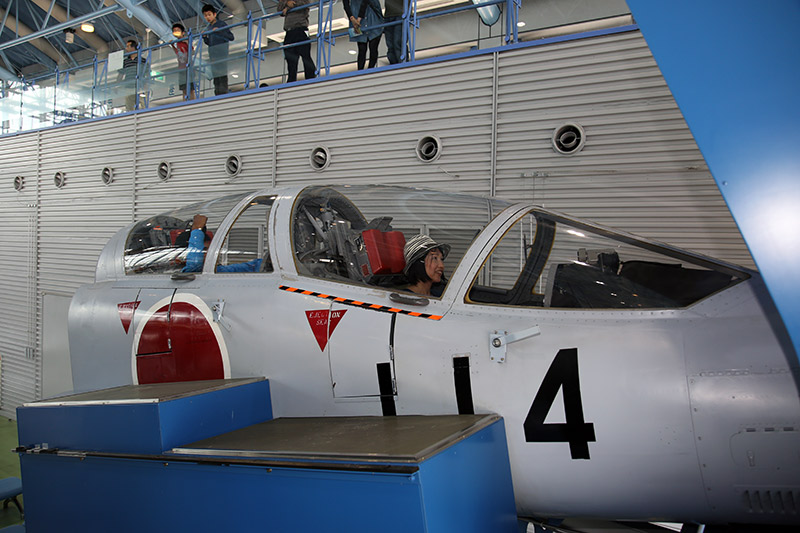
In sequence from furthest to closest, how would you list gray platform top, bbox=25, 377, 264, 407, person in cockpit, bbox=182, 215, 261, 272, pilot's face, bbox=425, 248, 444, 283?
person in cockpit, bbox=182, 215, 261, 272
pilot's face, bbox=425, 248, 444, 283
gray platform top, bbox=25, 377, 264, 407

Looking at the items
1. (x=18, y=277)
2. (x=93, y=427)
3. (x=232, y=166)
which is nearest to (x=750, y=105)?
(x=93, y=427)

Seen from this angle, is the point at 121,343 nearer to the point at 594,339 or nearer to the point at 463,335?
the point at 463,335

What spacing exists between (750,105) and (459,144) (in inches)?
183

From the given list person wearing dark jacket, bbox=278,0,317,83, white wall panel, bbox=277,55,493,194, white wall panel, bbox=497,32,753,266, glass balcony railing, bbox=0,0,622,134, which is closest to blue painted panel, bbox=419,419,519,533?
white wall panel, bbox=497,32,753,266

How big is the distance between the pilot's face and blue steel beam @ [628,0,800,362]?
1693 mm

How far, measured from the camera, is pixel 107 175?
950 cm

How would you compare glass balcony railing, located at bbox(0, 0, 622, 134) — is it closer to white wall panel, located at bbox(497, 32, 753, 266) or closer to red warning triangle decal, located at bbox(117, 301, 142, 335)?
white wall panel, located at bbox(497, 32, 753, 266)

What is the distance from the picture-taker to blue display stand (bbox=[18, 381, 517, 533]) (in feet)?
6.42

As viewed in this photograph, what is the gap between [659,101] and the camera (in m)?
5.11

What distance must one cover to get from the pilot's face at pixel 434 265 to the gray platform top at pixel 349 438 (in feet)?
2.78

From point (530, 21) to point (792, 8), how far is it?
24.4 ft

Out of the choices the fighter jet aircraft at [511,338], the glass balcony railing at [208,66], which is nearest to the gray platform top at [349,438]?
the fighter jet aircraft at [511,338]

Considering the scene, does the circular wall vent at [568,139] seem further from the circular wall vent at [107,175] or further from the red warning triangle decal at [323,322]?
the circular wall vent at [107,175]

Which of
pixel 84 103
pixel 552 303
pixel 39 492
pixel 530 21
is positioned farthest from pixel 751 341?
pixel 84 103
